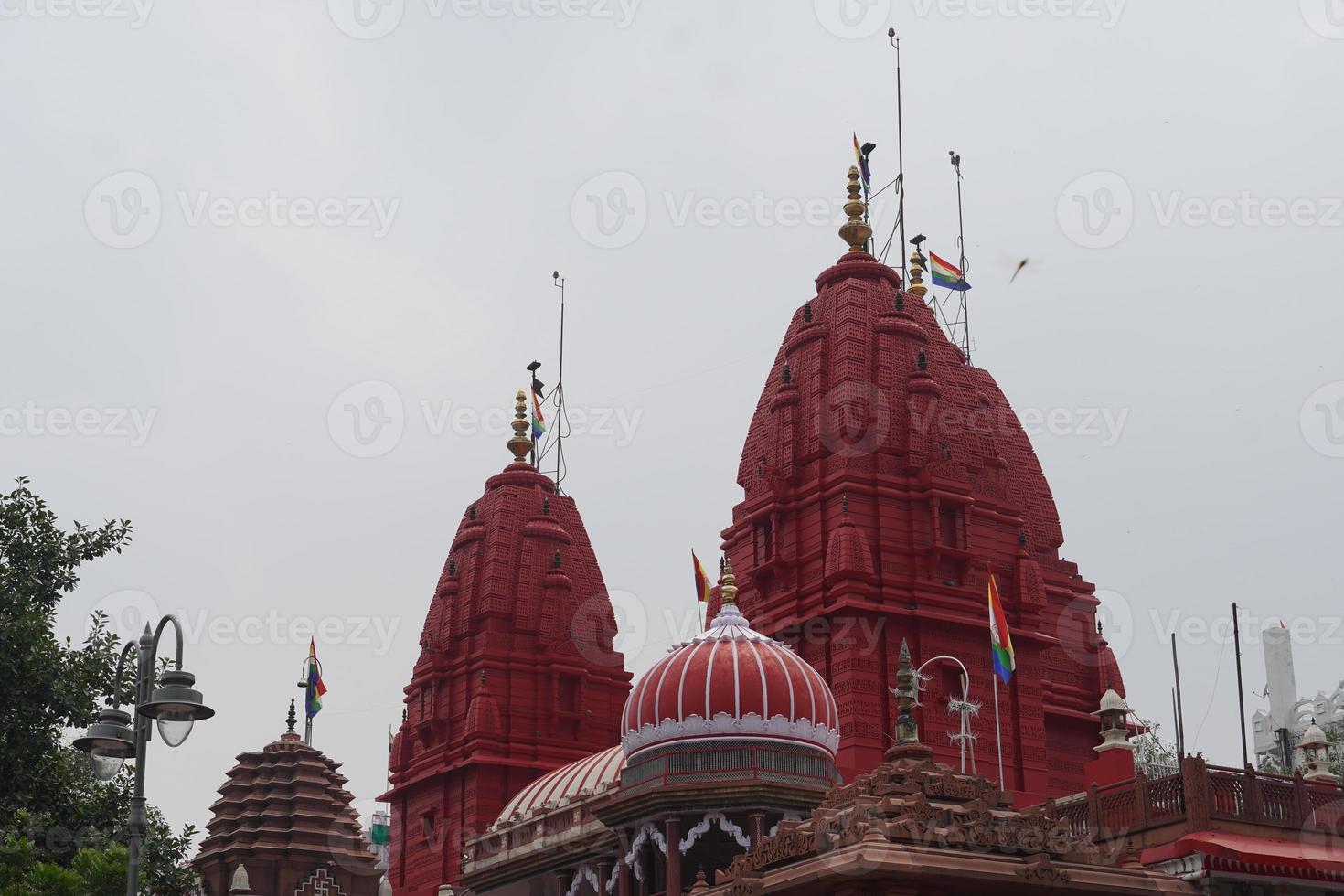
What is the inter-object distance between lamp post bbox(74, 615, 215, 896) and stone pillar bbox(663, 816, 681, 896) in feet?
35.9

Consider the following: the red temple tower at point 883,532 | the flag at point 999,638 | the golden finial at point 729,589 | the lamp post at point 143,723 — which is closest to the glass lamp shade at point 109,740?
the lamp post at point 143,723

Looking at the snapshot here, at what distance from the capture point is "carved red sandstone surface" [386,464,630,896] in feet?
167

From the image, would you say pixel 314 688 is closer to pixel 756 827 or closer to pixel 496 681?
pixel 496 681

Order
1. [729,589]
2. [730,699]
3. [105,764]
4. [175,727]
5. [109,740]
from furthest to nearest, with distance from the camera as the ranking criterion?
[729,589]
[730,699]
[105,764]
[109,740]
[175,727]

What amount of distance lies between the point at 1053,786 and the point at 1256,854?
70.3 feet

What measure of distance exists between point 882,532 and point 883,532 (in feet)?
0.07

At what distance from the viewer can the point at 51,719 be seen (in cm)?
2684

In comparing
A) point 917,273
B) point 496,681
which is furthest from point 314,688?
→ point 917,273

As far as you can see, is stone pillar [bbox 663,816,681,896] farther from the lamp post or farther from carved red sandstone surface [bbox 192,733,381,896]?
carved red sandstone surface [bbox 192,733,381,896]

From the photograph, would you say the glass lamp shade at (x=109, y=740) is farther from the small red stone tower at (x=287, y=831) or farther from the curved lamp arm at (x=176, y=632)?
the small red stone tower at (x=287, y=831)

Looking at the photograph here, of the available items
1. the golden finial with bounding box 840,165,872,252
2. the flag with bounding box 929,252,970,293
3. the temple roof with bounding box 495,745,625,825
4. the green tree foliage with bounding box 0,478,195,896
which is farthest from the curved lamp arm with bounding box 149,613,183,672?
the flag with bounding box 929,252,970,293

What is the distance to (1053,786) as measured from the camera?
147 ft

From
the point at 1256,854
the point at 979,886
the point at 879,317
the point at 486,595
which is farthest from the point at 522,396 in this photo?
the point at 979,886

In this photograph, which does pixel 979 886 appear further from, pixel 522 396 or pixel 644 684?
pixel 522 396
